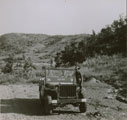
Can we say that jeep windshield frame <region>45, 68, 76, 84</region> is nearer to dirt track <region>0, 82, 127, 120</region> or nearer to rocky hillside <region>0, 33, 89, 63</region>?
dirt track <region>0, 82, 127, 120</region>

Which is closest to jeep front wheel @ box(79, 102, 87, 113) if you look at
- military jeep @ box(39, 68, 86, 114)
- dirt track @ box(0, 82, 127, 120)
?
military jeep @ box(39, 68, 86, 114)

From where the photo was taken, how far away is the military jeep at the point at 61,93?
49.4ft

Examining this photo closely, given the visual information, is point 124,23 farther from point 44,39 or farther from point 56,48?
point 44,39

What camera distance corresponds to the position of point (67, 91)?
606 inches

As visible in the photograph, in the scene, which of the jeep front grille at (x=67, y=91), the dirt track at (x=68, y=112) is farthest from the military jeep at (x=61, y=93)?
the dirt track at (x=68, y=112)

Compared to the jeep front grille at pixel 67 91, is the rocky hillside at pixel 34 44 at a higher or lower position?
higher

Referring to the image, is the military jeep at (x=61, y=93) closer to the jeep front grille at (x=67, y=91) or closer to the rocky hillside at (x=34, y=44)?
the jeep front grille at (x=67, y=91)

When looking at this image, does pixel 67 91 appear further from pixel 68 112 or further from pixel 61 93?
pixel 68 112

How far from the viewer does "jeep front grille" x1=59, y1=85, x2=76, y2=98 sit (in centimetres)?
1529

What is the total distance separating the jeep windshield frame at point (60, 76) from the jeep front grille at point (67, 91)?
1.08 ft

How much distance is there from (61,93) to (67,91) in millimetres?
269

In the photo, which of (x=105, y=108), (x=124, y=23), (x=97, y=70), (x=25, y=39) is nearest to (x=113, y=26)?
(x=124, y=23)

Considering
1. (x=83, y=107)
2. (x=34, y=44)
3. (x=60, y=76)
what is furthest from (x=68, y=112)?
(x=34, y=44)

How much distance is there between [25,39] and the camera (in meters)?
131
